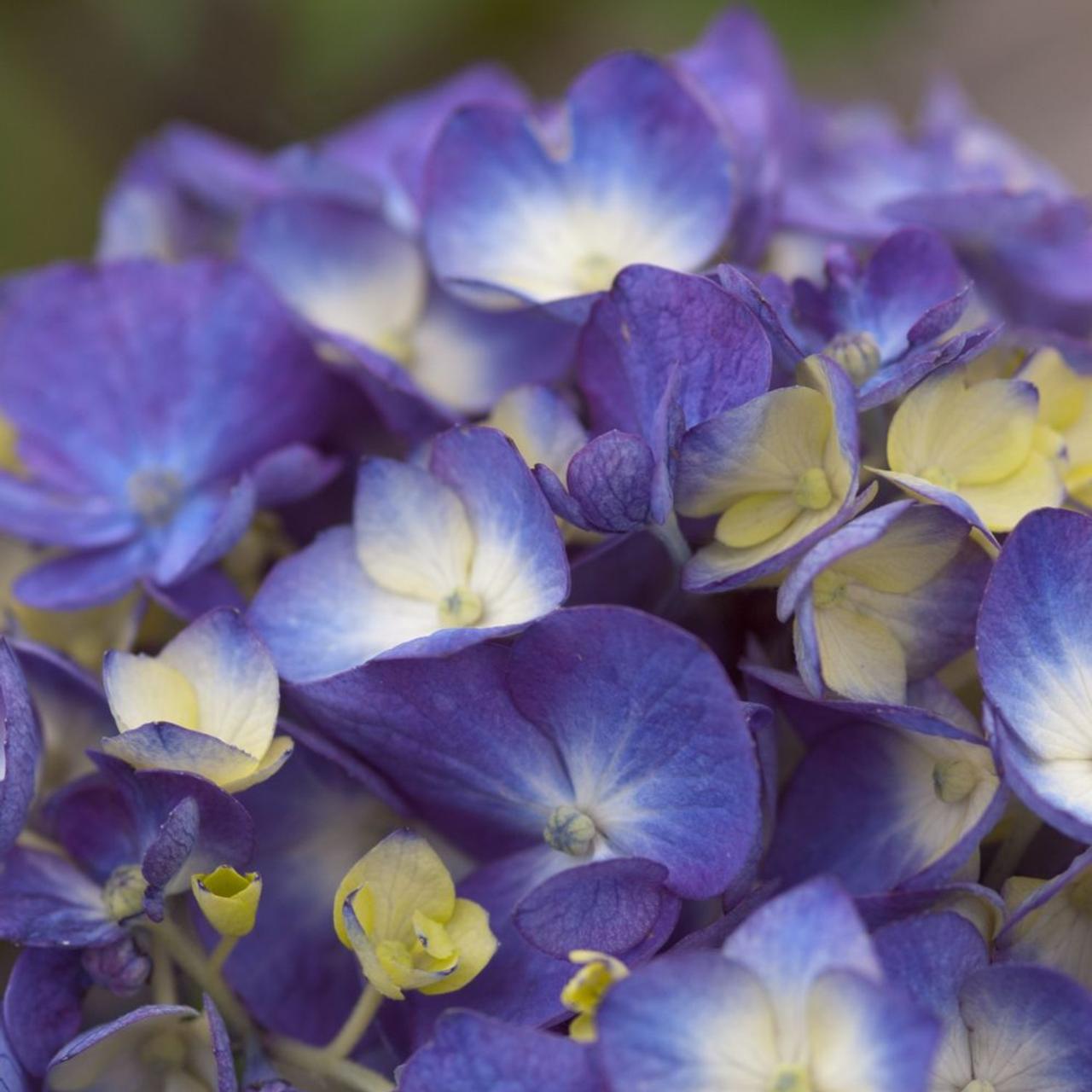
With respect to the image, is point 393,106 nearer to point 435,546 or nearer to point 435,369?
point 435,369

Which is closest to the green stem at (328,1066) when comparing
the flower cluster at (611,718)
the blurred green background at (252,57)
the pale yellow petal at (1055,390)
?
the flower cluster at (611,718)

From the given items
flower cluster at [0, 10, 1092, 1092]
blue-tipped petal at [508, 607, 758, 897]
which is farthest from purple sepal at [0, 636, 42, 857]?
blue-tipped petal at [508, 607, 758, 897]

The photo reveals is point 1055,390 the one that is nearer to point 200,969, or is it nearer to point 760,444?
point 760,444

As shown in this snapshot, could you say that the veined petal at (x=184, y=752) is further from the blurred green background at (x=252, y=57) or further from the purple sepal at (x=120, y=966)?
the blurred green background at (x=252, y=57)

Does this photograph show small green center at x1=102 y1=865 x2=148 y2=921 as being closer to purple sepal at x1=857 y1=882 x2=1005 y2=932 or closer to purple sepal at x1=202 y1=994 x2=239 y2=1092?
purple sepal at x1=202 y1=994 x2=239 y2=1092

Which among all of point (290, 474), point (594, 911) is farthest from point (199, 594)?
point (594, 911)

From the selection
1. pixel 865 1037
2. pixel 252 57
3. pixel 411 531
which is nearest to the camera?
pixel 865 1037
